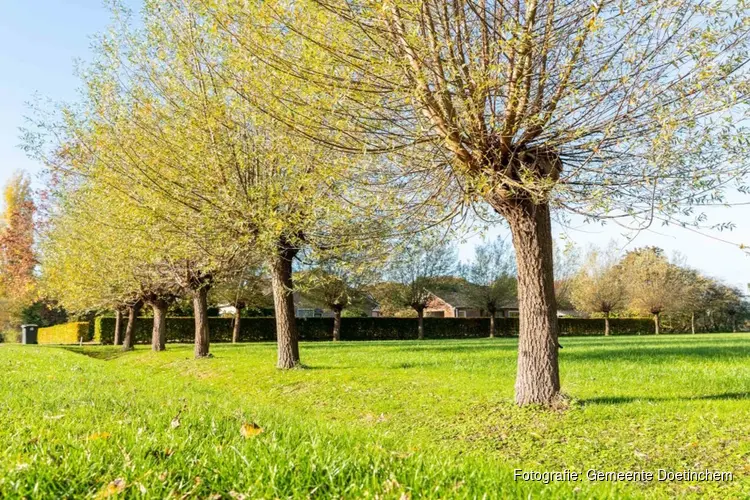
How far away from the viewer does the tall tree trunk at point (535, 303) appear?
7.02 meters

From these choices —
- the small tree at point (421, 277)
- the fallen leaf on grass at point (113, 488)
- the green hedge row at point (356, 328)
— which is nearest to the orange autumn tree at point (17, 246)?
the green hedge row at point (356, 328)

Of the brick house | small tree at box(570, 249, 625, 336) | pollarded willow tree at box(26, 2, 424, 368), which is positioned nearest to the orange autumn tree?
pollarded willow tree at box(26, 2, 424, 368)

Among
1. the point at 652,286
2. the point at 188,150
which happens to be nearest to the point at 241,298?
the point at 188,150

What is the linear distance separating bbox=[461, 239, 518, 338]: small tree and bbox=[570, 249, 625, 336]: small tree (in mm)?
7244

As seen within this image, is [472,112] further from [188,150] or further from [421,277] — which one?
[421,277]

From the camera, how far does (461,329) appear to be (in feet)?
138

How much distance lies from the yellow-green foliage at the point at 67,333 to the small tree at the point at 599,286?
36984 millimetres

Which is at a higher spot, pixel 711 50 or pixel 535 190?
pixel 711 50

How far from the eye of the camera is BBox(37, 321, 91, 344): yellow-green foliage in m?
34.5

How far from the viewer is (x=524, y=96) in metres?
6.25

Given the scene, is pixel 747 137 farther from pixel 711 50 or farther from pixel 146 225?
pixel 146 225

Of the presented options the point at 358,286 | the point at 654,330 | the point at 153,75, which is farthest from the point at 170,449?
the point at 654,330

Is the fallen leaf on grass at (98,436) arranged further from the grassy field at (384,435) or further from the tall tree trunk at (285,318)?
the tall tree trunk at (285,318)

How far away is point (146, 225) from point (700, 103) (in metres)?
9.57
